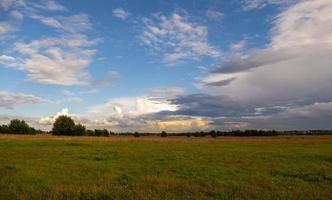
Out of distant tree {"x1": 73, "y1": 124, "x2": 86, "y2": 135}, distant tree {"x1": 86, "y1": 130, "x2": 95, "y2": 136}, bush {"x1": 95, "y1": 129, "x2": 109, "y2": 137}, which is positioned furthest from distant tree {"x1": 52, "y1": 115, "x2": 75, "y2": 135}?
bush {"x1": 95, "y1": 129, "x2": 109, "y2": 137}

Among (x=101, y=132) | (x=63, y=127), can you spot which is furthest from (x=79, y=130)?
(x=101, y=132)

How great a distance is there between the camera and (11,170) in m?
21.0

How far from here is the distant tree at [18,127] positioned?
137250 mm

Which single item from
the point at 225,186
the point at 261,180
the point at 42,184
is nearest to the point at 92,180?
the point at 42,184

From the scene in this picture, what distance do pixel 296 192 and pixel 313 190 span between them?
3.38 feet

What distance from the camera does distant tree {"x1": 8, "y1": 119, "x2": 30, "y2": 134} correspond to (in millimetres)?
137250

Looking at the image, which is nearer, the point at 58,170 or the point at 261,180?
the point at 261,180

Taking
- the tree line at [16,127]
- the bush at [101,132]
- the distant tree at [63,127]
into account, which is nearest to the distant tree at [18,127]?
the tree line at [16,127]

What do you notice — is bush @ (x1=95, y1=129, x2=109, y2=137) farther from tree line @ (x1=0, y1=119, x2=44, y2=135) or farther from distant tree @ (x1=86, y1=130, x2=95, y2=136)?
tree line @ (x1=0, y1=119, x2=44, y2=135)

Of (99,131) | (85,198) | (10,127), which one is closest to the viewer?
(85,198)

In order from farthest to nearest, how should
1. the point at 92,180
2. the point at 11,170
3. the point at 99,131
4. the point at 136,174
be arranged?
1. the point at 99,131
2. the point at 11,170
3. the point at 136,174
4. the point at 92,180

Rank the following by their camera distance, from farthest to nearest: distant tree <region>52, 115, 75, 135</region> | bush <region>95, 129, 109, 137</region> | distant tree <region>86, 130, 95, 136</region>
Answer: bush <region>95, 129, 109, 137</region> → distant tree <region>86, 130, 95, 136</region> → distant tree <region>52, 115, 75, 135</region>

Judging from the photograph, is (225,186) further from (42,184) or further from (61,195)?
(42,184)

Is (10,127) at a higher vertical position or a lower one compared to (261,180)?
higher
